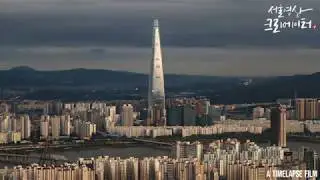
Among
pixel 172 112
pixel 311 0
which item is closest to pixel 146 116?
pixel 172 112

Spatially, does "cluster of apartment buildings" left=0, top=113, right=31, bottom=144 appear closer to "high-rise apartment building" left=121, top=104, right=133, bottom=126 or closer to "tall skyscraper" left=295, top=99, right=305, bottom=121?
"high-rise apartment building" left=121, top=104, right=133, bottom=126

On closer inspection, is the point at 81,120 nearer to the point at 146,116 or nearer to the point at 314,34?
the point at 146,116

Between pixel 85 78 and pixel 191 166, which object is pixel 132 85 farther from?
pixel 191 166

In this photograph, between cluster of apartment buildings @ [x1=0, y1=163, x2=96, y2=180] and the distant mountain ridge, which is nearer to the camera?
cluster of apartment buildings @ [x1=0, y1=163, x2=96, y2=180]

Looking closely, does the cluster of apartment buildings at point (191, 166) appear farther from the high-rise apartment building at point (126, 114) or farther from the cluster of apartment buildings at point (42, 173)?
the high-rise apartment building at point (126, 114)

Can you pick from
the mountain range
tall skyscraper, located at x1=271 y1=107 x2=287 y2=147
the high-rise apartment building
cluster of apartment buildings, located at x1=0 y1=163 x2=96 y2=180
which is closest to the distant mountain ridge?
the mountain range

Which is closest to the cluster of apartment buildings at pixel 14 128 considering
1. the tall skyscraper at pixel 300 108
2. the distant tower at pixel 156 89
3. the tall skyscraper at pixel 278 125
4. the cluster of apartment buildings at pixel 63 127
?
the cluster of apartment buildings at pixel 63 127
